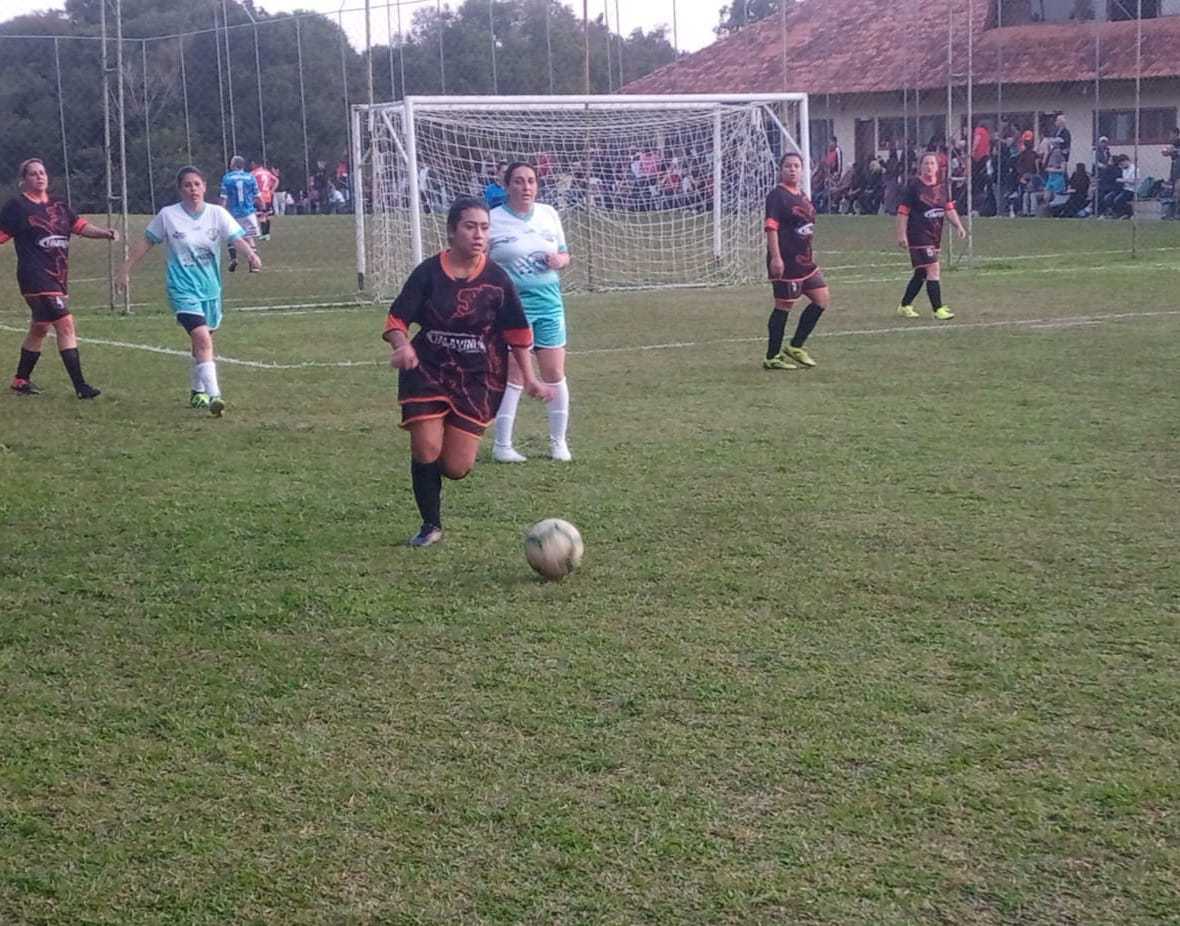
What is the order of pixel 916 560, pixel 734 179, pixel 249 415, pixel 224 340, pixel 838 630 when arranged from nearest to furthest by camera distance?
1. pixel 838 630
2. pixel 916 560
3. pixel 249 415
4. pixel 224 340
5. pixel 734 179

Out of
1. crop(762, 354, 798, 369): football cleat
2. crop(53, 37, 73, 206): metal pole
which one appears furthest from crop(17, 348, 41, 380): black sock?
crop(53, 37, 73, 206): metal pole

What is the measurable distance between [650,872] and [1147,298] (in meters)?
16.1

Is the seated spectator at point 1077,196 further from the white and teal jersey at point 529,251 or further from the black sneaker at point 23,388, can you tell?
the white and teal jersey at point 529,251

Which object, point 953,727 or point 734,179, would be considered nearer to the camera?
point 953,727

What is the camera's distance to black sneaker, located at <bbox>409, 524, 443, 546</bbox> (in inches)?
293

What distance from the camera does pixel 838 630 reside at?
5.96m

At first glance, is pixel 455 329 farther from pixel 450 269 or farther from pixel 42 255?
pixel 42 255

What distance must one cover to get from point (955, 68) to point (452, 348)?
31939 millimetres

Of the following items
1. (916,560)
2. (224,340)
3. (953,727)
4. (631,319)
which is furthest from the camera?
(631,319)

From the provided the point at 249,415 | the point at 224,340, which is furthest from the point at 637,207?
the point at 249,415

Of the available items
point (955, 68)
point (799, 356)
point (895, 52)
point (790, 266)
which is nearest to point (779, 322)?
point (799, 356)

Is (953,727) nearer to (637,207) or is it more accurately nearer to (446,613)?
(446,613)

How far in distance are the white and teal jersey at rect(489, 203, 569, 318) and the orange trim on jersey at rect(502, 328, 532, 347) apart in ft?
6.07

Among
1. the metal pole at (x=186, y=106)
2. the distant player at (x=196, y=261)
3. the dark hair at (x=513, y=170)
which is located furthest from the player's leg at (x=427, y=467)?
the metal pole at (x=186, y=106)
